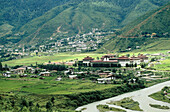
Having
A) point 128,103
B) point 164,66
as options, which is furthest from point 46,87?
point 164,66

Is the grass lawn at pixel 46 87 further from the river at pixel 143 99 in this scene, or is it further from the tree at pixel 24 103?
the tree at pixel 24 103

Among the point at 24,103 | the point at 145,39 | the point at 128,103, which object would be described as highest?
the point at 145,39

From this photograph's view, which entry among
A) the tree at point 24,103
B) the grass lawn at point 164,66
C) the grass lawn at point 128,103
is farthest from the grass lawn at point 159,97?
the grass lawn at point 164,66

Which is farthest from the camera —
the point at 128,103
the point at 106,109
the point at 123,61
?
the point at 123,61

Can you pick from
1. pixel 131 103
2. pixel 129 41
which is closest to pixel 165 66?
pixel 131 103

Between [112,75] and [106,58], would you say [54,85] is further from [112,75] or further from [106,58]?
[106,58]

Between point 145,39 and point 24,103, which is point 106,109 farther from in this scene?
point 145,39

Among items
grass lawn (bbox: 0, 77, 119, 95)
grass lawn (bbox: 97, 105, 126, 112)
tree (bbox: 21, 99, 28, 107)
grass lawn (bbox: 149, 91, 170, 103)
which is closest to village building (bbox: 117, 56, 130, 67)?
grass lawn (bbox: 0, 77, 119, 95)

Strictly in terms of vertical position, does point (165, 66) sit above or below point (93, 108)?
above

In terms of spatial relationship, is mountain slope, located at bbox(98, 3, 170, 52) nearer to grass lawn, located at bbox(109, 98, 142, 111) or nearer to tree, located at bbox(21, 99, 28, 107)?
grass lawn, located at bbox(109, 98, 142, 111)

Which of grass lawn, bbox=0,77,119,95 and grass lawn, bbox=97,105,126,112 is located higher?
grass lawn, bbox=0,77,119,95

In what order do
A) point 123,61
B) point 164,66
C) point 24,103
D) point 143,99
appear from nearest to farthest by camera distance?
1. point 24,103
2. point 143,99
3. point 164,66
4. point 123,61
